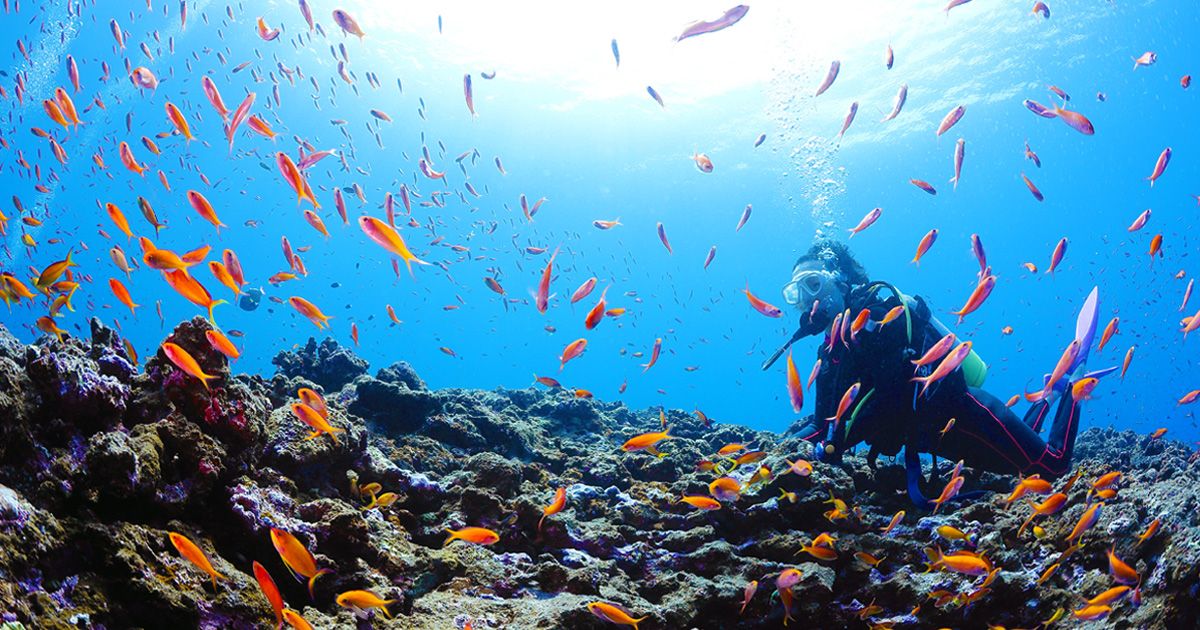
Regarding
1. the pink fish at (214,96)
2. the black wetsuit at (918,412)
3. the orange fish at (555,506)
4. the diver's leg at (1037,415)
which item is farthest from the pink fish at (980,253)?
the pink fish at (214,96)

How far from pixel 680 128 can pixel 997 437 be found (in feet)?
115

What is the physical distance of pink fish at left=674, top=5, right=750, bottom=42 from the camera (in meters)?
4.13

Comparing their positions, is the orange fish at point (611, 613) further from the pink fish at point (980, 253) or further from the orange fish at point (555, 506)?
the pink fish at point (980, 253)

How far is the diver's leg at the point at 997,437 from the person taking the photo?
6.24 meters

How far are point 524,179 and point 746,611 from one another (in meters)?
54.5

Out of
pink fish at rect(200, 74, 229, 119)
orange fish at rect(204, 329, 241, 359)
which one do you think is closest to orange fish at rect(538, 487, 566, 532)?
orange fish at rect(204, 329, 241, 359)

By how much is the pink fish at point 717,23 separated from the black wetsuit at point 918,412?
364cm

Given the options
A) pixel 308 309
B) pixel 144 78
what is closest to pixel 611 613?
pixel 308 309

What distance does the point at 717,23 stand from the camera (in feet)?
13.7

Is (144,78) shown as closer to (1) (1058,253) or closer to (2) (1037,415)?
(1) (1058,253)

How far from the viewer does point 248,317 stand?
14512cm

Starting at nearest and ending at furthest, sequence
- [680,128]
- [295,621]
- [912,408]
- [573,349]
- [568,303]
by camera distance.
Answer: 1. [295,621]
2. [573,349]
3. [912,408]
4. [568,303]
5. [680,128]

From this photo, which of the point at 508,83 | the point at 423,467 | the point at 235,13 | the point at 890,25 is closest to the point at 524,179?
the point at 508,83

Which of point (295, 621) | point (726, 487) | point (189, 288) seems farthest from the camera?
point (726, 487)
